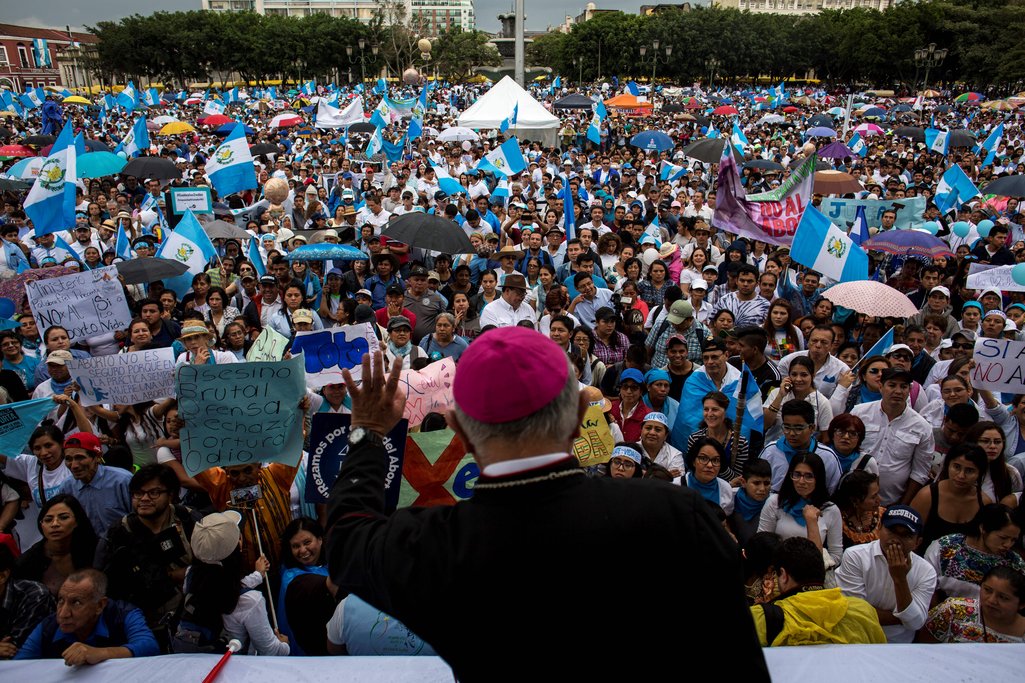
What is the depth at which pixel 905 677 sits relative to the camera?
228cm

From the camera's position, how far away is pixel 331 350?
15.9 feet

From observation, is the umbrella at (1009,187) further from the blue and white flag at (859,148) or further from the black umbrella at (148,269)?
the black umbrella at (148,269)

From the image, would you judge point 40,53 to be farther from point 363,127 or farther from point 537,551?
point 537,551

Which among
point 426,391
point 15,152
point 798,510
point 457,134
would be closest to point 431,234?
point 426,391

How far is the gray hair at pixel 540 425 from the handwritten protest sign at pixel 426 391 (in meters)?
3.07

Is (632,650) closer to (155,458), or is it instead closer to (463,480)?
(463,480)

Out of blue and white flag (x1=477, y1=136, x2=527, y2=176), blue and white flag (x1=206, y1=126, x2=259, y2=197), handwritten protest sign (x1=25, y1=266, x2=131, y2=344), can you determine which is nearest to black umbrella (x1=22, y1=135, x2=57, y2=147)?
blue and white flag (x1=206, y1=126, x2=259, y2=197)

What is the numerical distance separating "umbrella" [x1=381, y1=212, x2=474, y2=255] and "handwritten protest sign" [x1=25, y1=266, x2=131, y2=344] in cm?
302

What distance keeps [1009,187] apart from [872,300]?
25.0 feet

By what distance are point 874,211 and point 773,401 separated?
7.58 m

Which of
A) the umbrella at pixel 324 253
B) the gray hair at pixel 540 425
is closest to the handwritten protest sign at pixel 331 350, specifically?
the umbrella at pixel 324 253

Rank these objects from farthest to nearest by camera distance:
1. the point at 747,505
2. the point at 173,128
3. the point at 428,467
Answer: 1. the point at 173,128
2. the point at 747,505
3. the point at 428,467

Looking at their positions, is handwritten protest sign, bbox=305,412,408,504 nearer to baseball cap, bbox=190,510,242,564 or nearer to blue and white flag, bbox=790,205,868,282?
baseball cap, bbox=190,510,242,564

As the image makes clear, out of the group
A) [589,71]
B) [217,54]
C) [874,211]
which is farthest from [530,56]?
[874,211]
